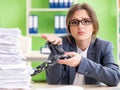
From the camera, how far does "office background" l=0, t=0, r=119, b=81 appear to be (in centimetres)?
530

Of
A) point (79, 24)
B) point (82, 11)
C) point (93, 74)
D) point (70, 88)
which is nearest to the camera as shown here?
point (70, 88)

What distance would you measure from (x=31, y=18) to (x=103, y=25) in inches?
54.3

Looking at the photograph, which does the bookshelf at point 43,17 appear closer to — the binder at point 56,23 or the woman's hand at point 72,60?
the binder at point 56,23

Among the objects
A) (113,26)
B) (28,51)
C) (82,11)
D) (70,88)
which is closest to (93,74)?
(70,88)

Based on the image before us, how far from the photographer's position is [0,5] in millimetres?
5324

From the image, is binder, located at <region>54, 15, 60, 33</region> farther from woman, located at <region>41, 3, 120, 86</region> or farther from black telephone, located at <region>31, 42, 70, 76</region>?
black telephone, located at <region>31, 42, 70, 76</region>

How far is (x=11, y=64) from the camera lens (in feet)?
4.11

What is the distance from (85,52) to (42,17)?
3378 millimetres

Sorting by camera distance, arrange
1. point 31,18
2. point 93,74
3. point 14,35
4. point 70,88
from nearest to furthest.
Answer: point 14,35
point 70,88
point 93,74
point 31,18

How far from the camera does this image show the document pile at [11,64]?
123cm

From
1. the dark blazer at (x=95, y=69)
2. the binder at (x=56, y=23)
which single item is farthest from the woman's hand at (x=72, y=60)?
the binder at (x=56, y=23)

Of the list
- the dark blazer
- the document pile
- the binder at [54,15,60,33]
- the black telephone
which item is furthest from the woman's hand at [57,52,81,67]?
the binder at [54,15,60,33]

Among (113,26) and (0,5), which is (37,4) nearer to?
(0,5)

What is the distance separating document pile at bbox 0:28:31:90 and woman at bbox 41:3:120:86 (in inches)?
20.6
